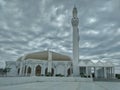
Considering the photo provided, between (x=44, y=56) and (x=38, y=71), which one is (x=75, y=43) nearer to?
(x=44, y=56)

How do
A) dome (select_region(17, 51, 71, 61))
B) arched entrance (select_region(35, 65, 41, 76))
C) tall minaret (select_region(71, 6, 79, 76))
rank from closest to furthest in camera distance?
tall minaret (select_region(71, 6, 79, 76)), arched entrance (select_region(35, 65, 41, 76)), dome (select_region(17, 51, 71, 61))

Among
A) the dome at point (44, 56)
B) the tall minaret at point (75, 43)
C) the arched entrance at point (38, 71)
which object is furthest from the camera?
the dome at point (44, 56)

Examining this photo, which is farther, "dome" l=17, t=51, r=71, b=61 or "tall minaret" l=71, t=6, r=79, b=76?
"dome" l=17, t=51, r=71, b=61

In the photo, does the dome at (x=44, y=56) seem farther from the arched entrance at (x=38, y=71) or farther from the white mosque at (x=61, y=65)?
the arched entrance at (x=38, y=71)

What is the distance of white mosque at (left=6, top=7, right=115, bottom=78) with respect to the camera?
43.3 meters

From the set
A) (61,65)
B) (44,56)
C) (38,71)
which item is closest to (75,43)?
(61,65)

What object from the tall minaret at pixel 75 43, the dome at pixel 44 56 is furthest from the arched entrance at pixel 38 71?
the tall minaret at pixel 75 43

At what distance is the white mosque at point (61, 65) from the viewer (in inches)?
1706

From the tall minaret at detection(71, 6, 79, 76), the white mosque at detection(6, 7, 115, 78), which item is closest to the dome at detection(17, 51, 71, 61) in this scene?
the white mosque at detection(6, 7, 115, 78)

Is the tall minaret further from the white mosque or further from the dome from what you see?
the dome

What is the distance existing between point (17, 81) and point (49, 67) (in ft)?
87.1

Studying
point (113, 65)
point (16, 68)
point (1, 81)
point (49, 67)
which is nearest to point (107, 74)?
point (113, 65)

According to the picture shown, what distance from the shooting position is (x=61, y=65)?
50.1m

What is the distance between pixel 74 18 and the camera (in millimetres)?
45500
